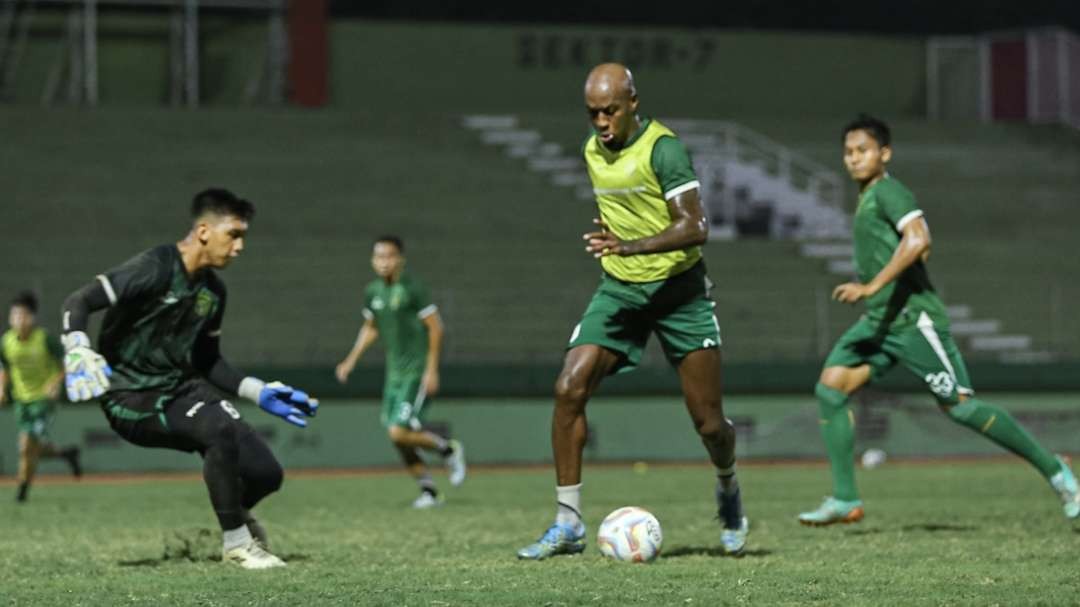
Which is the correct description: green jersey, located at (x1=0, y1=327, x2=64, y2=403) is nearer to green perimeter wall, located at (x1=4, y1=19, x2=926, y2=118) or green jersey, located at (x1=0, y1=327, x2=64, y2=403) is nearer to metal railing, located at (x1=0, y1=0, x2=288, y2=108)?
metal railing, located at (x1=0, y1=0, x2=288, y2=108)

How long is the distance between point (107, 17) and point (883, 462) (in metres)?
15.7

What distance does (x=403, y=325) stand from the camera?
1748 centimetres

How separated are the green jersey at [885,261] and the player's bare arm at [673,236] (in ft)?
8.65

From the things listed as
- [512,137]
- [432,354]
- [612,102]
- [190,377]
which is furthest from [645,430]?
[612,102]

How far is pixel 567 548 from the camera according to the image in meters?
10.1

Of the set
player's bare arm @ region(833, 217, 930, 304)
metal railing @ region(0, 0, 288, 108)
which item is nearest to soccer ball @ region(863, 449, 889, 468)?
→ player's bare arm @ region(833, 217, 930, 304)

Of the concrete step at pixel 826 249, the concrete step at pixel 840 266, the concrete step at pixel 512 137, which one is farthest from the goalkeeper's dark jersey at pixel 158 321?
the concrete step at pixel 512 137

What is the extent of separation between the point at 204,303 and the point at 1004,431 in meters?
5.21

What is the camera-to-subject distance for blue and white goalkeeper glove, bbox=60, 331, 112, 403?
29.8ft

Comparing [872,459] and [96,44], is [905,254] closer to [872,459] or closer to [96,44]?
[872,459]

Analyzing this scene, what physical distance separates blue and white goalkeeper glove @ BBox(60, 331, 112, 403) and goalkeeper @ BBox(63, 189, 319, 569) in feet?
1.67

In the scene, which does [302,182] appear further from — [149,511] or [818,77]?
[149,511]

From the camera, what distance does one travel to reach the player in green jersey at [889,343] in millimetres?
12047

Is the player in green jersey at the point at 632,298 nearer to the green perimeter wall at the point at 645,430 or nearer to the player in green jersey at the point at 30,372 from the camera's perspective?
the player in green jersey at the point at 30,372
